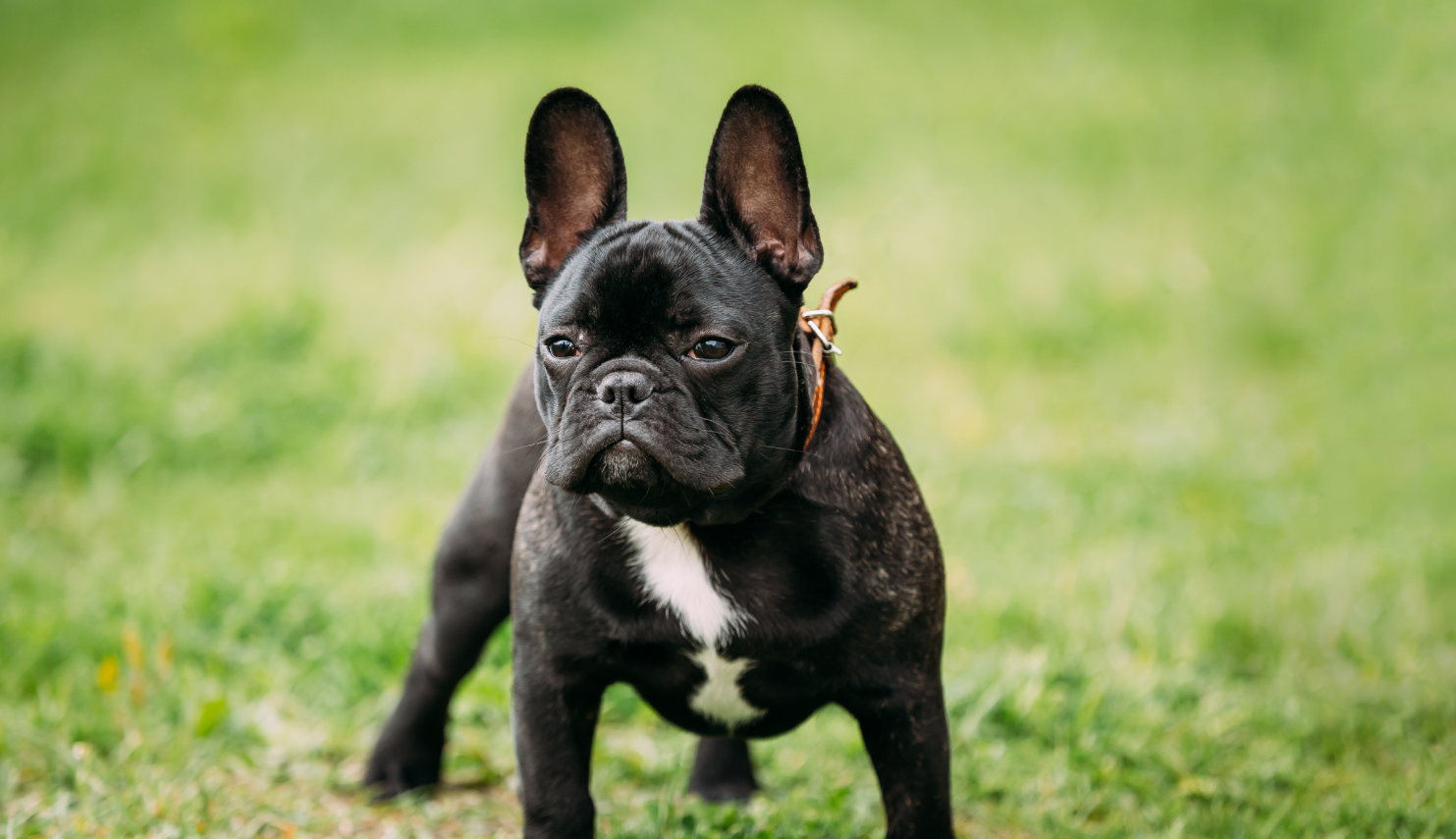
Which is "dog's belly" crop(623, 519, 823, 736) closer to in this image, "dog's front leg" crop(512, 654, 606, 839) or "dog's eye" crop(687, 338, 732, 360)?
"dog's front leg" crop(512, 654, 606, 839)

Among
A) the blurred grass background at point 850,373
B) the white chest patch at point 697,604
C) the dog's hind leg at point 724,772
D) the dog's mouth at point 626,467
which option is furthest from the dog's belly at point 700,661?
the dog's hind leg at point 724,772

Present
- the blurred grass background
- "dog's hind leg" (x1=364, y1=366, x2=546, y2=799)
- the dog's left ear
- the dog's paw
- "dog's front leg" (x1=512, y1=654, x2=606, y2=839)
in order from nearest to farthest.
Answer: the dog's left ear
"dog's front leg" (x1=512, y1=654, x2=606, y2=839)
"dog's hind leg" (x1=364, y1=366, x2=546, y2=799)
the dog's paw
the blurred grass background

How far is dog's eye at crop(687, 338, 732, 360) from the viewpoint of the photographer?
8.58 ft

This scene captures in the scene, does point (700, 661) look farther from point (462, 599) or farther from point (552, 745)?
point (462, 599)

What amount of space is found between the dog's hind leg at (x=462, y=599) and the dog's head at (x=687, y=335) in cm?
65

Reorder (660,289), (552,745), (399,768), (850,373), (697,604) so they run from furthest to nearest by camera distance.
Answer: (850,373)
(399,768)
(552,745)
(697,604)
(660,289)

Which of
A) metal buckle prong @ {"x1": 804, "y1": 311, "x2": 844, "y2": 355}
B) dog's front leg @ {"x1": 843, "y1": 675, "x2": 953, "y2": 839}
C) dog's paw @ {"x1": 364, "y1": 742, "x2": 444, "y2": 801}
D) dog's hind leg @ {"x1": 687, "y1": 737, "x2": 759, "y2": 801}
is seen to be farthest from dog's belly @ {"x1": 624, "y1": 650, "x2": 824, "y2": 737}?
dog's paw @ {"x1": 364, "y1": 742, "x2": 444, "y2": 801}

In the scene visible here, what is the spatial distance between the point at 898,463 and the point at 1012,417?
215 inches

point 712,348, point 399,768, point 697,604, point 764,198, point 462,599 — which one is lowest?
point 399,768

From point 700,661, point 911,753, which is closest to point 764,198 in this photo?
point 700,661

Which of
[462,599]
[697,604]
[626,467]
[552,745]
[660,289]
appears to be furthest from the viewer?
[462,599]

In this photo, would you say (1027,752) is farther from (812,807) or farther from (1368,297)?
(1368,297)

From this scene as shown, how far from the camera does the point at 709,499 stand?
8.62ft

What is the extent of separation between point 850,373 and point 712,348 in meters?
5.86
